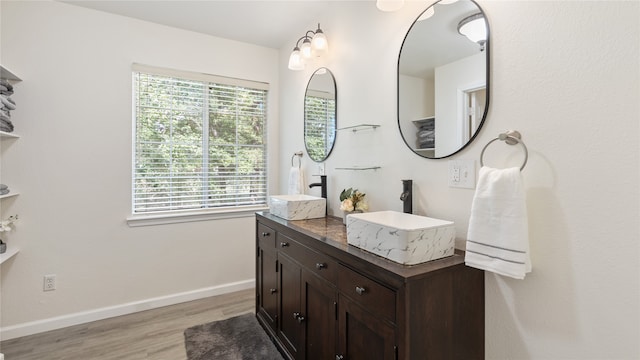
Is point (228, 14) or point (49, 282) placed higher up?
point (228, 14)

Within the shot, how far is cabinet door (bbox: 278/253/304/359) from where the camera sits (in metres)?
1.79

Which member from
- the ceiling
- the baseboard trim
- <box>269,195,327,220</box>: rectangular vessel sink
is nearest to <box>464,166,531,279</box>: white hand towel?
<box>269,195,327,220</box>: rectangular vessel sink

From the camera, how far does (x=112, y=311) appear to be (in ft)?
8.54

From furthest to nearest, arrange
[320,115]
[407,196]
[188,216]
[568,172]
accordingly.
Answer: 1. [188,216]
2. [320,115]
3. [407,196]
4. [568,172]

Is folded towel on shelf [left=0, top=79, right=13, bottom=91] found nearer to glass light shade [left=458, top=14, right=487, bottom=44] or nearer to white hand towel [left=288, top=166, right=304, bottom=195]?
white hand towel [left=288, top=166, right=304, bottom=195]

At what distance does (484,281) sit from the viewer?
1301 millimetres

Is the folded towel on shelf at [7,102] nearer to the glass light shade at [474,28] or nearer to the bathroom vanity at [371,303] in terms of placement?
the bathroom vanity at [371,303]

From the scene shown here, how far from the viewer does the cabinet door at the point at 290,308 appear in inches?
70.6

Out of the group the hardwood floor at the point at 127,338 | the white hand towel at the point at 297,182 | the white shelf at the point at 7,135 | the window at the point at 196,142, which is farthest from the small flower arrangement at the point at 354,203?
the white shelf at the point at 7,135

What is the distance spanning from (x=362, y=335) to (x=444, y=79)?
125 centimetres

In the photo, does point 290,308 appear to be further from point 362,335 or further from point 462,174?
point 462,174

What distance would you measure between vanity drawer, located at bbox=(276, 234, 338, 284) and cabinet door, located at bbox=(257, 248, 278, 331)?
8.4 inches

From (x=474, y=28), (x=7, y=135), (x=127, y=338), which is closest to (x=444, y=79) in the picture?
(x=474, y=28)

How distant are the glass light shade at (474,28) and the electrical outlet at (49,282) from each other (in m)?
3.29
